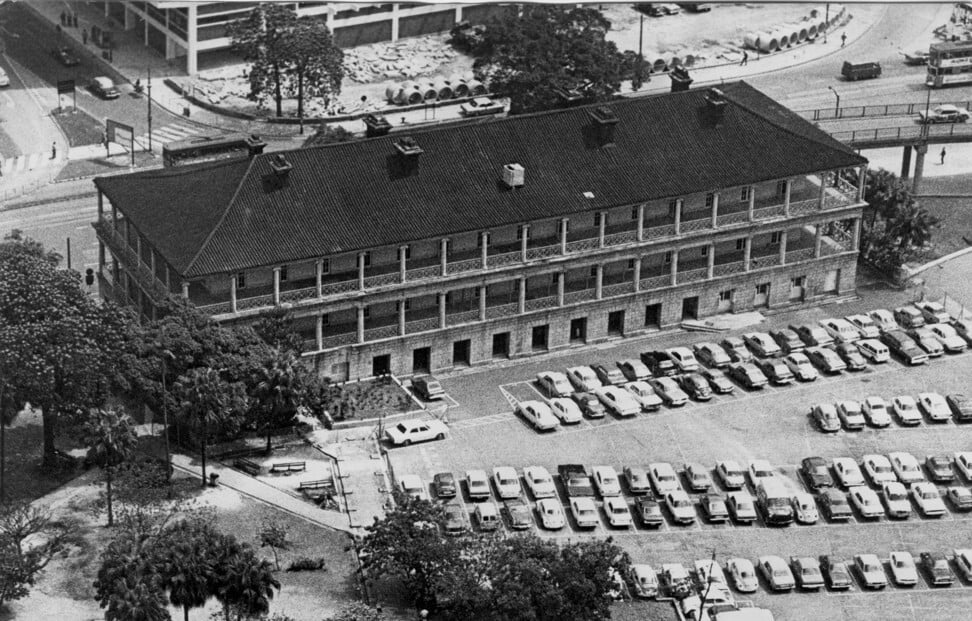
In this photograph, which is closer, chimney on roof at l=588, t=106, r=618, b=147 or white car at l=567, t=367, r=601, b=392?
white car at l=567, t=367, r=601, b=392

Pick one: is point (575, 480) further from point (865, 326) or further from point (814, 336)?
point (865, 326)

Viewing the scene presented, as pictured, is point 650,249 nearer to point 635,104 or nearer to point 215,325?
point 635,104

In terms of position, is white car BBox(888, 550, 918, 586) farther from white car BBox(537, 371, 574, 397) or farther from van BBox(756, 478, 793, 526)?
white car BBox(537, 371, 574, 397)

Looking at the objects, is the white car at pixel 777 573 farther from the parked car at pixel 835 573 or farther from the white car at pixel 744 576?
the parked car at pixel 835 573

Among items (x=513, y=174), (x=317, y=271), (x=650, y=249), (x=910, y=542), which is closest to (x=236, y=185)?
(x=317, y=271)

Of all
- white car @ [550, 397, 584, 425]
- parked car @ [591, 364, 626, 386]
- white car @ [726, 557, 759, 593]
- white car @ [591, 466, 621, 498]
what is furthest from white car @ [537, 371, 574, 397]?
white car @ [726, 557, 759, 593]

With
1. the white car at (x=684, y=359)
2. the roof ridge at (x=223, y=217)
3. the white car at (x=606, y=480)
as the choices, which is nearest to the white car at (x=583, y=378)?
the white car at (x=684, y=359)

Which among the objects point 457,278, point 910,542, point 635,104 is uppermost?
point 635,104
